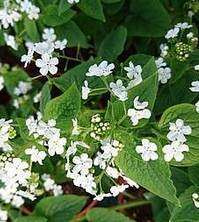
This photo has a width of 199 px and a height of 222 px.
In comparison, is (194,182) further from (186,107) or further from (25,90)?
(25,90)

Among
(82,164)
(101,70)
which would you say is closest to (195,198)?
(82,164)

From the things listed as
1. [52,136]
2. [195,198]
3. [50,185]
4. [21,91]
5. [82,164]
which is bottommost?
[50,185]

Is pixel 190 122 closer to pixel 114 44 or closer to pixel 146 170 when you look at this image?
pixel 146 170

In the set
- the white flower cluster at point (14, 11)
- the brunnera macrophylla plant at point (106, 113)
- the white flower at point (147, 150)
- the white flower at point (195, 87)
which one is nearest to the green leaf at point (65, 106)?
the brunnera macrophylla plant at point (106, 113)

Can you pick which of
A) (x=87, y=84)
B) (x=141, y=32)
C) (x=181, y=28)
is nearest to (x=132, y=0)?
(x=141, y=32)

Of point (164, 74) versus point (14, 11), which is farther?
point (14, 11)

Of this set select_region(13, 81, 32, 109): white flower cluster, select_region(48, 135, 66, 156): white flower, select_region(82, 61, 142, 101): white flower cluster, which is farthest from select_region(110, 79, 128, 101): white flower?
select_region(13, 81, 32, 109): white flower cluster

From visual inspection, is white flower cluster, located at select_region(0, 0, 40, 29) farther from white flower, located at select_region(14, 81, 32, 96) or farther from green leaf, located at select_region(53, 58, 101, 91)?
white flower, located at select_region(14, 81, 32, 96)
